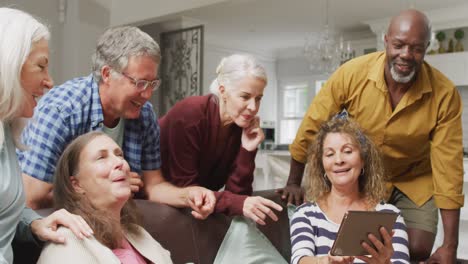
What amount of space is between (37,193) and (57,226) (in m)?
0.45

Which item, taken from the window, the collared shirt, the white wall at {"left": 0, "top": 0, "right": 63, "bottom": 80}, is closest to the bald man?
the collared shirt

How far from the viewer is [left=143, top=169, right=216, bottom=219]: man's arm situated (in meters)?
1.98

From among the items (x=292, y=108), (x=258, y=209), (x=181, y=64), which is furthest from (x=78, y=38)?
(x=292, y=108)

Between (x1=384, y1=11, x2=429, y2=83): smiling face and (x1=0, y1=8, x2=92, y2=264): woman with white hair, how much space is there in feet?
4.64

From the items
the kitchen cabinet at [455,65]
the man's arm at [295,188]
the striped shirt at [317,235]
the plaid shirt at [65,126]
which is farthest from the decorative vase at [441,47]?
the plaid shirt at [65,126]

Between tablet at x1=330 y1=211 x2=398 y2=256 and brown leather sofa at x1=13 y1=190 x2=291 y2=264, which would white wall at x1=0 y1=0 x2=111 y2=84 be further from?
tablet at x1=330 y1=211 x2=398 y2=256

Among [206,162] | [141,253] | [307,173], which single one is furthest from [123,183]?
[307,173]

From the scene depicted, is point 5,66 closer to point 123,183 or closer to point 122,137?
point 123,183

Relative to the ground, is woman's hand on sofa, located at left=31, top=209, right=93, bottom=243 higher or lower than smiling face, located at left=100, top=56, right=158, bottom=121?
lower

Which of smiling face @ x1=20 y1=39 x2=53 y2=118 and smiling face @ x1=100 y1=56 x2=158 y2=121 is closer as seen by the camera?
smiling face @ x1=20 y1=39 x2=53 y2=118

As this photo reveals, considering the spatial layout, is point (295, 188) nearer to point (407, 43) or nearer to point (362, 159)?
point (362, 159)

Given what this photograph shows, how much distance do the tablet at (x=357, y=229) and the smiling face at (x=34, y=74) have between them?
964 millimetres

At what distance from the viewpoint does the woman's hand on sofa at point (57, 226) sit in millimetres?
1299

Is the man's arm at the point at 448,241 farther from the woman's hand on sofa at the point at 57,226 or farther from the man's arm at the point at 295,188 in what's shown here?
the woman's hand on sofa at the point at 57,226
